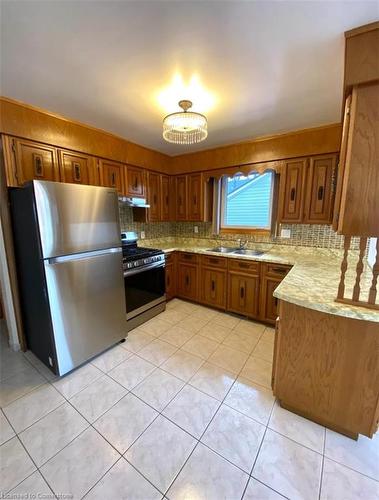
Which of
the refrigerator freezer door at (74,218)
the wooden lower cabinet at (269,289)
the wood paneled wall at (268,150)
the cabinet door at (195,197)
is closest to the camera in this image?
the refrigerator freezer door at (74,218)

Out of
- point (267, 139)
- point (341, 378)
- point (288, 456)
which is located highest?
point (267, 139)

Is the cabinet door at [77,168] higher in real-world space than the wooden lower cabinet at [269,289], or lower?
higher

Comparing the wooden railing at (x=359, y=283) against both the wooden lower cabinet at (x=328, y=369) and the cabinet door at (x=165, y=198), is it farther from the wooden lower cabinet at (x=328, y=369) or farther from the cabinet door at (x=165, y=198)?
the cabinet door at (x=165, y=198)

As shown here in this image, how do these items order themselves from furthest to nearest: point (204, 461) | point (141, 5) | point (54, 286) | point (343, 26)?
point (54, 286) < point (204, 461) < point (343, 26) < point (141, 5)

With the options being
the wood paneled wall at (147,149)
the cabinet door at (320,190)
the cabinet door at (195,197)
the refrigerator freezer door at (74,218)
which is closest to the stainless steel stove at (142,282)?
the refrigerator freezer door at (74,218)

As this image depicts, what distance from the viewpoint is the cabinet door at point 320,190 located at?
2.38 metres

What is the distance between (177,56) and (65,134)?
1473 mm

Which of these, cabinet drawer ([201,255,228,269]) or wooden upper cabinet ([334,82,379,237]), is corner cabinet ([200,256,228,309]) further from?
wooden upper cabinet ([334,82,379,237])

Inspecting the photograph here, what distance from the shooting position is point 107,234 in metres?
2.12

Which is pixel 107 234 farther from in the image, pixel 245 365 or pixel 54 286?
pixel 245 365

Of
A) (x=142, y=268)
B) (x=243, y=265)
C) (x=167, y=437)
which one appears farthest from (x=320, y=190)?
(x=167, y=437)

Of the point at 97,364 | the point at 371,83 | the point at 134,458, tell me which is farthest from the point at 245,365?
the point at 371,83

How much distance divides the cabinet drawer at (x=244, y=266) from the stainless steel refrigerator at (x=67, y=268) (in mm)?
1486

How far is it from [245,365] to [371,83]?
226 cm
